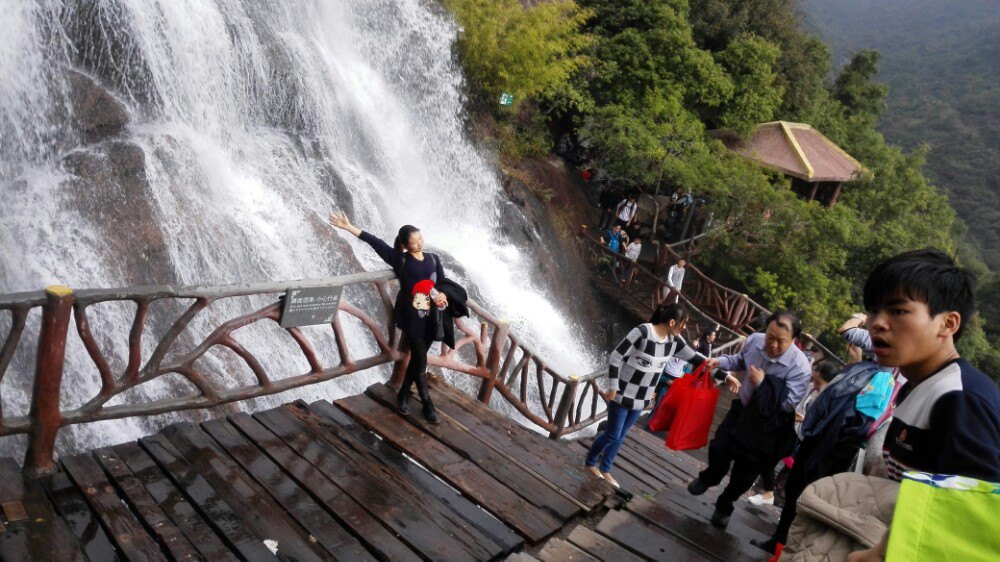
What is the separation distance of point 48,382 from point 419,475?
2.05 metres

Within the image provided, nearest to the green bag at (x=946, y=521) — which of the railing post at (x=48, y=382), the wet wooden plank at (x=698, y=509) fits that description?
the wet wooden plank at (x=698, y=509)

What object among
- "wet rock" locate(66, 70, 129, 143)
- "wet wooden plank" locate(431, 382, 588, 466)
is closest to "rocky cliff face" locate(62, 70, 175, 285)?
"wet rock" locate(66, 70, 129, 143)

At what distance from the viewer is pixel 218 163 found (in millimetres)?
9109

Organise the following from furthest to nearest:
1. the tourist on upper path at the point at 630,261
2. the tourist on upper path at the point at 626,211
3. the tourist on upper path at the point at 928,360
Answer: the tourist on upper path at the point at 626,211, the tourist on upper path at the point at 630,261, the tourist on upper path at the point at 928,360

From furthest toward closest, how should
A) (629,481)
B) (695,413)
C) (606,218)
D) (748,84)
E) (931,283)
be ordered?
(748,84)
(606,218)
(629,481)
(695,413)
(931,283)

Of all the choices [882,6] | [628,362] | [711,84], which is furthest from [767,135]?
[882,6]

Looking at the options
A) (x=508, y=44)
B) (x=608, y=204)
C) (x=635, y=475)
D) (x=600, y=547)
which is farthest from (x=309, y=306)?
(x=608, y=204)

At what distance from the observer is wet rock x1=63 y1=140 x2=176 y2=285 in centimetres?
708

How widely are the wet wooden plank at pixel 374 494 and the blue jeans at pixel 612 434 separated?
163 centimetres

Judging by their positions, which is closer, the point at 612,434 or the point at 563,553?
the point at 563,553

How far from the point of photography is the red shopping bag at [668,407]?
4.57 m

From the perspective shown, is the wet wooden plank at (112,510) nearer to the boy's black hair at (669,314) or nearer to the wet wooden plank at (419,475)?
the wet wooden plank at (419,475)

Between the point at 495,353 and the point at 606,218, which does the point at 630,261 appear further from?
the point at 495,353

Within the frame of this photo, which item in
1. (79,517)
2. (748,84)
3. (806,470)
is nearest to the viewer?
(79,517)
